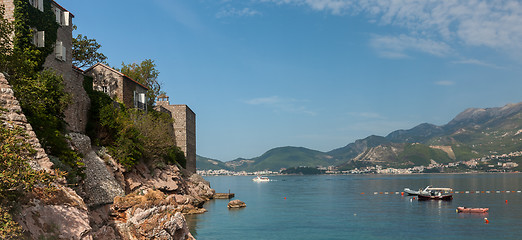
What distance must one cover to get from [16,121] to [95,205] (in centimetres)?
1226

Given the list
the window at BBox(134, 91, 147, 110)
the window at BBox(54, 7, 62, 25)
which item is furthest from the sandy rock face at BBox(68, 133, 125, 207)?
the window at BBox(134, 91, 147, 110)

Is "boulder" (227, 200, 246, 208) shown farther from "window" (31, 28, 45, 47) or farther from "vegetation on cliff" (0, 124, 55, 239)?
"vegetation on cliff" (0, 124, 55, 239)

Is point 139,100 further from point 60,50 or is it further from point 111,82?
point 60,50

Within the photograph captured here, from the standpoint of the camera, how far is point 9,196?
12.9 m

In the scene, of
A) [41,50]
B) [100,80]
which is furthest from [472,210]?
[41,50]

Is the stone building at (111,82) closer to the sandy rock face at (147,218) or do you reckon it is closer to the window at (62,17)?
the window at (62,17)

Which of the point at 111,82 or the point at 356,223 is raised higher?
the point at 111,82

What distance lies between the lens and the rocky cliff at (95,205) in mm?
14234

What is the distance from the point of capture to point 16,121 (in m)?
16.7

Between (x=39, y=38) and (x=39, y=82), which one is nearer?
(x=39, y=82)

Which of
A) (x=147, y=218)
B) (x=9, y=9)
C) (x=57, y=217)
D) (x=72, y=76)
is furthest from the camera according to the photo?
(x=72, y=76)

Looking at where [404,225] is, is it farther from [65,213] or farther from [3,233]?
[3,233]

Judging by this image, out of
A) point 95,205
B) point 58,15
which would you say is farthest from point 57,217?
point 58,15

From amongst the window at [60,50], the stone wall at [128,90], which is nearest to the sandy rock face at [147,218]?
the window at [60,50]
